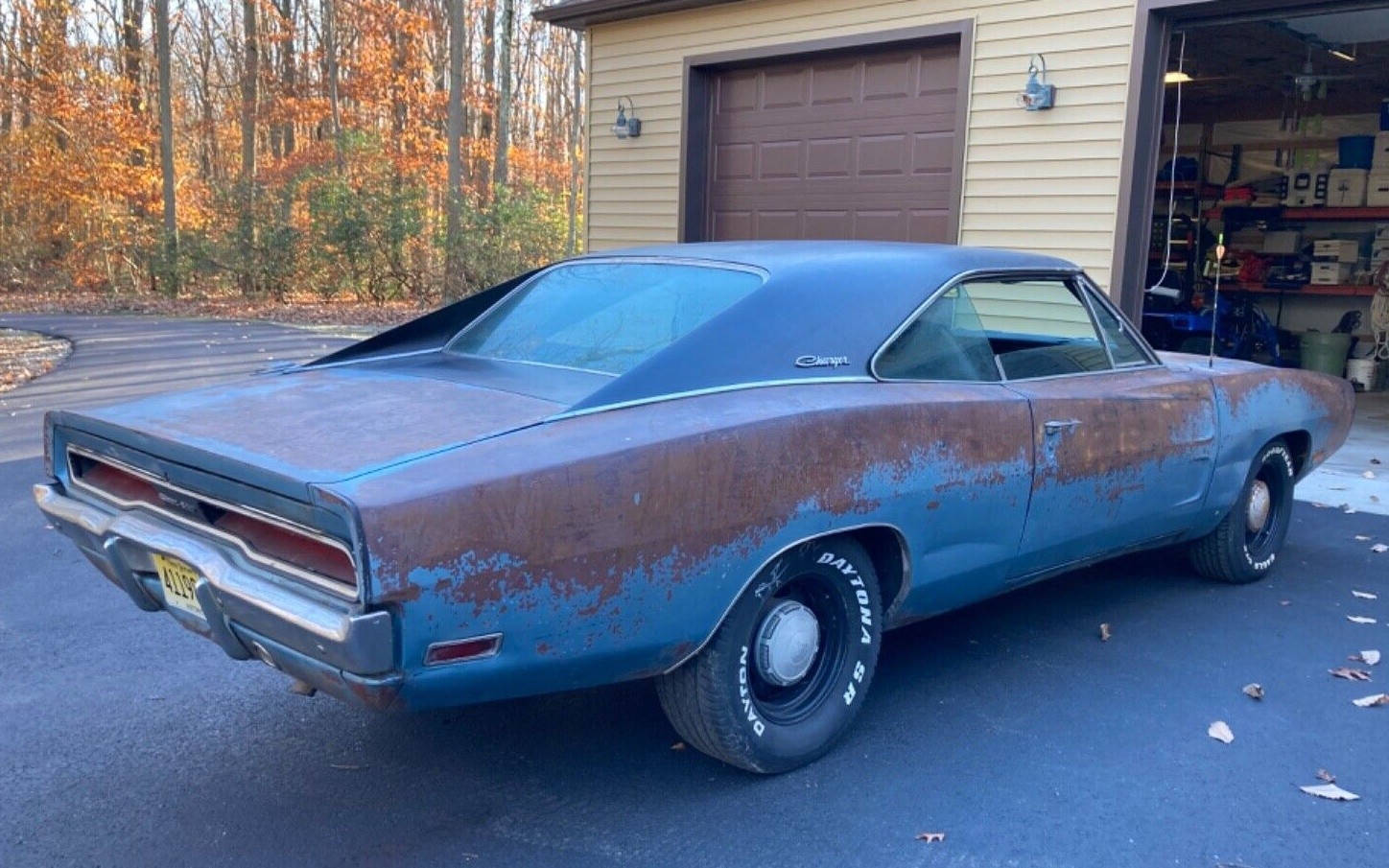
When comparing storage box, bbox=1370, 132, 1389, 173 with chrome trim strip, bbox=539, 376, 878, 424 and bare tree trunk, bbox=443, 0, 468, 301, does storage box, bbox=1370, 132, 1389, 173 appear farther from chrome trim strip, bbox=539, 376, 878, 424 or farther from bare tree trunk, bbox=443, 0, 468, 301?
bare tree trunk, bbox=443, 0, 468, 301

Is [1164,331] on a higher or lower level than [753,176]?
lower

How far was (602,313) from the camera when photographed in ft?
12.4

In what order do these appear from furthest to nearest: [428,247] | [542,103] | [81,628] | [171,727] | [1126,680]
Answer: [542,103] → [428,247] → [81,628] → [1126,680] → [171,727]

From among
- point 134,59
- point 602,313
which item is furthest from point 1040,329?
point 134,59

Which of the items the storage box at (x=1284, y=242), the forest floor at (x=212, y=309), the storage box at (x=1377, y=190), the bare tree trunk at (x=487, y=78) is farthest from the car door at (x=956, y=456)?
the bare tree trunk at (x=487, y=78)

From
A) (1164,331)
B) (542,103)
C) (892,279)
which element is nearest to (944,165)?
(1164,331)

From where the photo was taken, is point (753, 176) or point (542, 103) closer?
point (753, 176)

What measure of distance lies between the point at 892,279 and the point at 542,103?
3638cm

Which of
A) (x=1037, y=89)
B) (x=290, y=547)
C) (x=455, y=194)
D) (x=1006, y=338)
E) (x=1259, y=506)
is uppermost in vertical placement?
(x=1037, y=89)

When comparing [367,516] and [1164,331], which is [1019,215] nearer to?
[1164,331]

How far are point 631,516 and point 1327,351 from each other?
39.0 ft

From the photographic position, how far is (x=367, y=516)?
2354 mm

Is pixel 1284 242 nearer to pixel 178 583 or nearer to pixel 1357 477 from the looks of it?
pixel 1357 477

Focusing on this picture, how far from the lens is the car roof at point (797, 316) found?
3.13 meters
